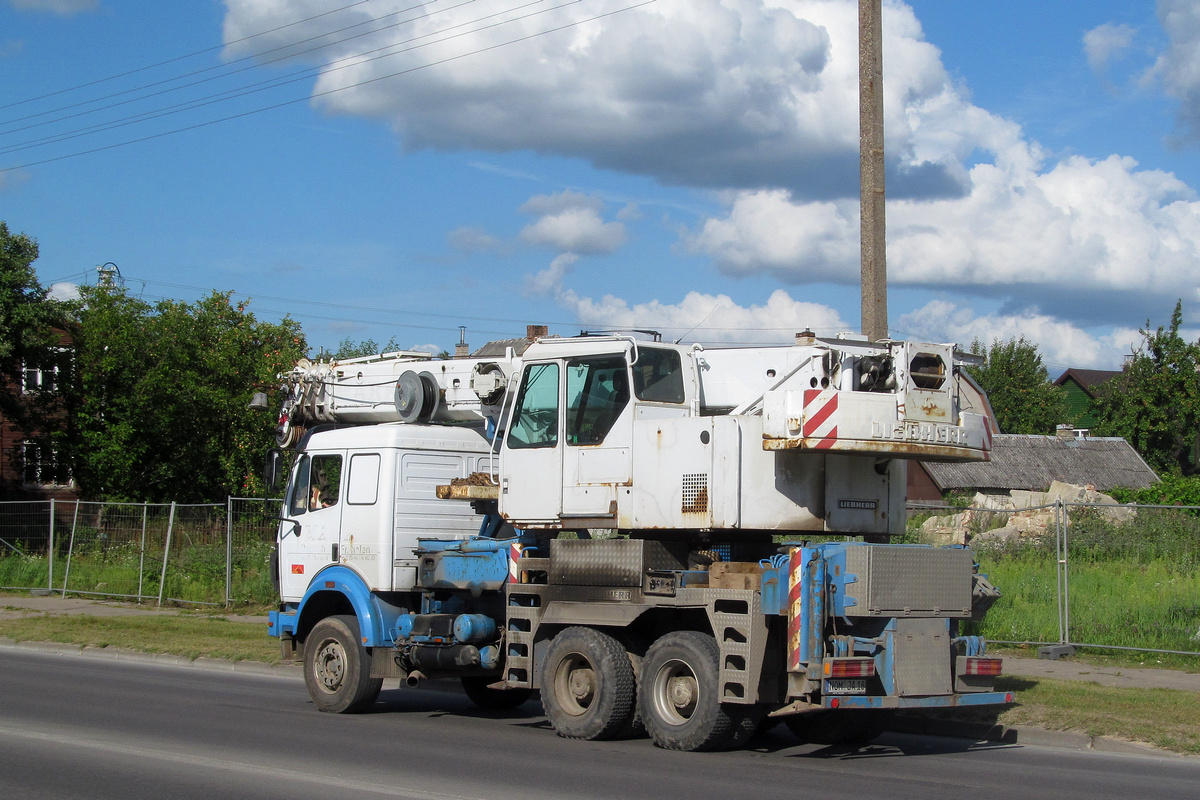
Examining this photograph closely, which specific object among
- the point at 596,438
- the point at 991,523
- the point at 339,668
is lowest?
the point at 339,668

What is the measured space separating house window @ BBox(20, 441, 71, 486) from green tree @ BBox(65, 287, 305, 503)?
0.44 metres

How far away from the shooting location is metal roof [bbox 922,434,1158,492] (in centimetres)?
5103

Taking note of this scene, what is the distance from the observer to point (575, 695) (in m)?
10.4

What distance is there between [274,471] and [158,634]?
7788 millimetres

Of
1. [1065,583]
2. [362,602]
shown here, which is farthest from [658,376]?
[1065,583]

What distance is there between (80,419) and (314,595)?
25655 mm

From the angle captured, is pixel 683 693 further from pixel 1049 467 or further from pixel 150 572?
pixel 1049 467

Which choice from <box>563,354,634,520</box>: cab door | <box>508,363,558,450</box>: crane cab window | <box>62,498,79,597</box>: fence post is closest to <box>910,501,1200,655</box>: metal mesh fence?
<box>563,354,634,520</box>: cab door

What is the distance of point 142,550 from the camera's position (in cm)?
2481

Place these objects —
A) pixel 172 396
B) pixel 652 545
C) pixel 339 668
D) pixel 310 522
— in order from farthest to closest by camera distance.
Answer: pixel 172 396, pixel 310 522, pixel 339 668, pixel 652 545

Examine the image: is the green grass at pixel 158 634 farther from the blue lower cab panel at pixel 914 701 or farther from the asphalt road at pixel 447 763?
the blue lower cab panel at pixel 914 701

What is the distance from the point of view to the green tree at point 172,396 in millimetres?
32469

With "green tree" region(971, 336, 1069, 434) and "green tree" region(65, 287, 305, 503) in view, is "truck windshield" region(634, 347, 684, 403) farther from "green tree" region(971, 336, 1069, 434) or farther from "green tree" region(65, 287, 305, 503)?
"green tree" region(971, 336, 1069, 434)

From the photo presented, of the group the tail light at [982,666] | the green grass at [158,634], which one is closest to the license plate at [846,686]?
the tail light at [982,666]
